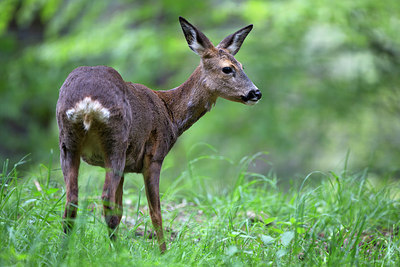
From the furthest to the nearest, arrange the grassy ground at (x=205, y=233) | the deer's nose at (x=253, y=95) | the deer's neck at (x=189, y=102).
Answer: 1. the deer's neck at (x=189, y=102)
2. the deer's nose at (x=253, y=95)
3. the grassy ground at (x=205, y=233)

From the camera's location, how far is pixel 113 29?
840 cm

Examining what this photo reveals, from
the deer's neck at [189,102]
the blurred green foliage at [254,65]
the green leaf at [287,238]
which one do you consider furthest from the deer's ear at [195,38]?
the blurred green foliage at [254,65]

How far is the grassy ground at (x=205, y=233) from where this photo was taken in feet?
9.07

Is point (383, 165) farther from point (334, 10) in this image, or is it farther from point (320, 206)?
point (320, 206)

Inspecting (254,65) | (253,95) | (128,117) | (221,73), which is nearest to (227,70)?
(221,73)

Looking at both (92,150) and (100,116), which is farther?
(92,150)

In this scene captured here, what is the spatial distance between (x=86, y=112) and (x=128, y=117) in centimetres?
36

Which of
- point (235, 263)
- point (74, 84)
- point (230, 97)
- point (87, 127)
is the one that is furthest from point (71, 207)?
point (230, 97)

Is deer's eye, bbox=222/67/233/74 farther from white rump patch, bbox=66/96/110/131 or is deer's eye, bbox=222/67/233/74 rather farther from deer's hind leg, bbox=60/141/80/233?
deer's hind leg, bbox=60/141/80/233

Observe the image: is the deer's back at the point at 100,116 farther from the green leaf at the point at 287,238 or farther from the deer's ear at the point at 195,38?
the green leaf at the point at 287,238

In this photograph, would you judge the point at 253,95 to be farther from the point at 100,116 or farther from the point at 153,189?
the point at 100,116

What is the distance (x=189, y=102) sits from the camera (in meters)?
4.00

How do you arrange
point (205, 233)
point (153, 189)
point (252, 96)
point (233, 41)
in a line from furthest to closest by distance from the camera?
1. point (233, 41)
2. point (252, 96)
3. point (205, 233)
4. point (153, 189)

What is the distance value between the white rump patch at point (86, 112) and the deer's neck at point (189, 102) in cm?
106
